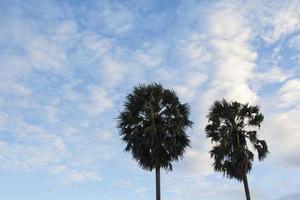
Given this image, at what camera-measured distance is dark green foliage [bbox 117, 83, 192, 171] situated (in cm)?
3391

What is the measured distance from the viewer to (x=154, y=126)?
3425 cm

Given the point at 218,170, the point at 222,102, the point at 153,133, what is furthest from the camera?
the point at 222,102

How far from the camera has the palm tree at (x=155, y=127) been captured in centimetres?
3388

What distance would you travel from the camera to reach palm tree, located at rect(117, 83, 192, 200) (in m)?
33.9

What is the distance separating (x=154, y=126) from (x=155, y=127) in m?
0.14

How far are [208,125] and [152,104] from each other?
310 inches

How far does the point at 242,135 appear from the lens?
39625 mm

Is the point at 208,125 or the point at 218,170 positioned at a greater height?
the point at 208,125

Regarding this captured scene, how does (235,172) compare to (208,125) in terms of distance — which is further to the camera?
(208,125)

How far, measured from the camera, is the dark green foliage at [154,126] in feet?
111

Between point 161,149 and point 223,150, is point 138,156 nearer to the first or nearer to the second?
point 161,149

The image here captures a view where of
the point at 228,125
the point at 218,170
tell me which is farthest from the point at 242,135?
the point at 218,170

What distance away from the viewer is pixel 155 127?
34312mm

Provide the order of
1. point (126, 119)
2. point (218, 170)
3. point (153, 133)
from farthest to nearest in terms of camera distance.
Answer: point (218, 170) → point (126, 119) → point (153, 133)
